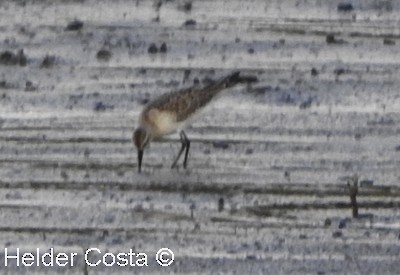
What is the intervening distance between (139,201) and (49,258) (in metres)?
0.50

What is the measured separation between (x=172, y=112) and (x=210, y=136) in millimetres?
214

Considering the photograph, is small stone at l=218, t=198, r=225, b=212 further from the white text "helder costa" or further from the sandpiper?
the white text "helder costa"

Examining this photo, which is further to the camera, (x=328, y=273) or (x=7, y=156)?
Result: (x=7, y=156)

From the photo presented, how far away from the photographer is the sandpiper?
23.2 feet

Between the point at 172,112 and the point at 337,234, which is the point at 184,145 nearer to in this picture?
the point at 172,112

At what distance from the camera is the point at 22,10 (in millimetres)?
8211

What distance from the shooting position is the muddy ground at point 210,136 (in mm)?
6641

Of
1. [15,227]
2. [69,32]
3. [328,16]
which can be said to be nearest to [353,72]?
[328,16]

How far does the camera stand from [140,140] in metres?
7.06

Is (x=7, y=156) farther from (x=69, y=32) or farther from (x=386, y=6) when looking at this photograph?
(x=386, y=6)

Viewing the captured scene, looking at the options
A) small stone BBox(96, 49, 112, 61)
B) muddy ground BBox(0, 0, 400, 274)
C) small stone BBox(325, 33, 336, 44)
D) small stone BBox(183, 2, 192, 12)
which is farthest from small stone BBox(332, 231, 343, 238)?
small stone BBox(183, 2, 192, 12)

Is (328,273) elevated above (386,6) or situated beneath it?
situated beneath

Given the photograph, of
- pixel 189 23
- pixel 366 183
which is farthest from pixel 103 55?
pixel 366 183

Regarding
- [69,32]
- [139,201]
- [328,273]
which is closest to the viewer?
[328,273]
